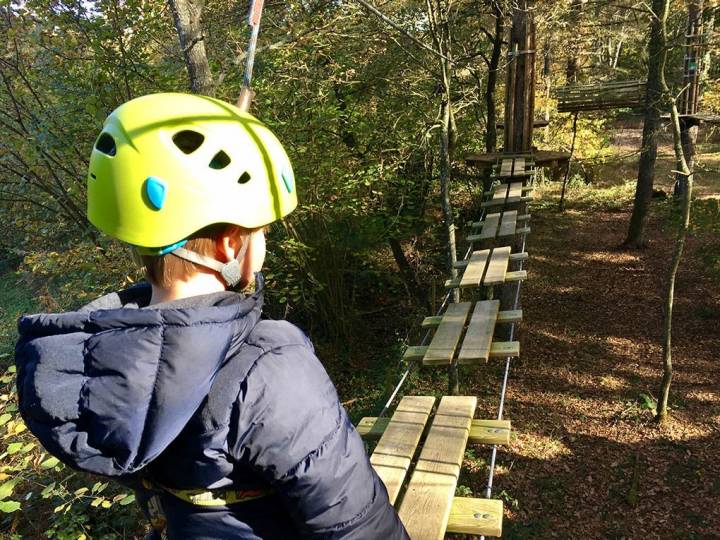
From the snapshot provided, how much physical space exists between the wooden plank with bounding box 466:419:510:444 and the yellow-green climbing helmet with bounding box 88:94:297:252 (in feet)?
4.89

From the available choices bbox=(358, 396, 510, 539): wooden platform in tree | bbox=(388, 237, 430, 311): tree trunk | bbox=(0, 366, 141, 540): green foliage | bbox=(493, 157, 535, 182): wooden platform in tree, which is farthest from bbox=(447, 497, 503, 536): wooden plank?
bbox=(388, 237, 430, 311): tree trunk

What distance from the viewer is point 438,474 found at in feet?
6.10

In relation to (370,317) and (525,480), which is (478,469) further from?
(370,317)

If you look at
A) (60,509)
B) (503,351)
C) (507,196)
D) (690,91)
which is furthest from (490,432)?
(690,91)

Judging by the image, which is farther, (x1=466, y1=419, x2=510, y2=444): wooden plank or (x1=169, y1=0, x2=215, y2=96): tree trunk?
(x1=169, y1=0, x2=215, y2=96): tree trunk

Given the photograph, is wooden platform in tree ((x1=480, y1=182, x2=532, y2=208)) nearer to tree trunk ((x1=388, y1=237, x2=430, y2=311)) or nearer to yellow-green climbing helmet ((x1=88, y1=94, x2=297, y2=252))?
tree trunk ((x1=388, y1=237, x2=430, y2=311))

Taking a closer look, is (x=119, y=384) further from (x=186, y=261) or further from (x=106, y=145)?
(x=106, y=145)

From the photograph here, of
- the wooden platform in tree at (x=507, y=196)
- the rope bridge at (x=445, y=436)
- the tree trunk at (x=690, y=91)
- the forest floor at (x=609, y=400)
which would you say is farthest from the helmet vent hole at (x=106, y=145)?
the tree trunk at (x=690, y=91)

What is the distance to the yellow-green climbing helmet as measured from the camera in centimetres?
95

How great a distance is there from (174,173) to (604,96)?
869cm

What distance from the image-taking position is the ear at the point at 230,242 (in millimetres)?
974

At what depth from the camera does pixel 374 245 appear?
21.6ft

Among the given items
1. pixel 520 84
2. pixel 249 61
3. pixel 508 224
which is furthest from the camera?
pixel 520 84

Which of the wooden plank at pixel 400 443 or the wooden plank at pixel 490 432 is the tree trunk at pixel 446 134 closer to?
the wooden plank at pixel 400 443
